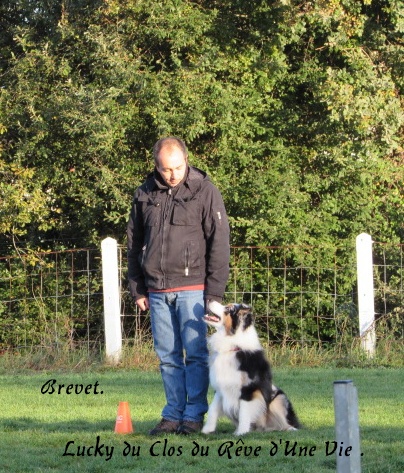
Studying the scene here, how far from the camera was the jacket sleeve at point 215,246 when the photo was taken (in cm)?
707

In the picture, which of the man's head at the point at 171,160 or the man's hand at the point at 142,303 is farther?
the man's hand at the point at 142,303

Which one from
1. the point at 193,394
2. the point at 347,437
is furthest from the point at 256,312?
the point at 347,437

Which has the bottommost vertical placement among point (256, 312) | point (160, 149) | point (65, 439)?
point (65, 439)

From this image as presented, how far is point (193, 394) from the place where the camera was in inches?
285

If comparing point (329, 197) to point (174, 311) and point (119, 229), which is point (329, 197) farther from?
point (174, 311)

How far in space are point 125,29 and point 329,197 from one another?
4.10 m

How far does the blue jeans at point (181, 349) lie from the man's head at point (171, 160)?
0.85m

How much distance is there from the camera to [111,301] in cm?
1292

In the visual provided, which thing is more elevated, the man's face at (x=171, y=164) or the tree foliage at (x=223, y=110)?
the tree foliage at (x=223, y=110)

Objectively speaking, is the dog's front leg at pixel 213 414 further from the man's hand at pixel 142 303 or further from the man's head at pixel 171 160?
the man's head at pixel 171 160

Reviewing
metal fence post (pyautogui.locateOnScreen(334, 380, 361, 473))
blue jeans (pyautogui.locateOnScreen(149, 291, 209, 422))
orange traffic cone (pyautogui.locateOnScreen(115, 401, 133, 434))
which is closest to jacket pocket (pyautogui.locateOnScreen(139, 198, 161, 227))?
blue jeans (pyautogui.locateOnScreen(149, 291, 209, 422))

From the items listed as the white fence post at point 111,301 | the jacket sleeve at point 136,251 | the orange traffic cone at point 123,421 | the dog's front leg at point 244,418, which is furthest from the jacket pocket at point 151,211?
the white fence post at point 111,301

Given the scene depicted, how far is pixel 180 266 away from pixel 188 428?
1.20m

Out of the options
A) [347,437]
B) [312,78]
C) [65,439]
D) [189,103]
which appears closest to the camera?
[347,437]
